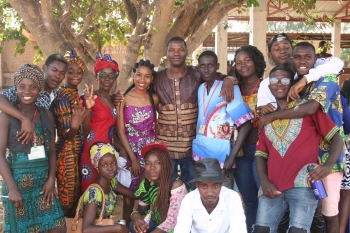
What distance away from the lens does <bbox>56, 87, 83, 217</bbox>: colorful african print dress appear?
3848mm

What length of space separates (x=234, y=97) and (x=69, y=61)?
1618 mm

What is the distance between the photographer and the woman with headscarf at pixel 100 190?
3.66m

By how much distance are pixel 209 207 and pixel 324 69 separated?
1.46 m

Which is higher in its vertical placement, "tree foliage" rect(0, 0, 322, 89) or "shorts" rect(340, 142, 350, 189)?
"tree foliage" rect(0, 0, 322, 89)

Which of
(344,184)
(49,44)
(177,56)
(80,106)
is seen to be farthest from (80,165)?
(344,184)

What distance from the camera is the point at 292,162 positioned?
3256mm

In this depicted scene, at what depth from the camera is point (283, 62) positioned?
3873 millimetres

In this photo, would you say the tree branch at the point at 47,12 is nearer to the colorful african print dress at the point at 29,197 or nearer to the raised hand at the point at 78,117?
the raised hand at the point at 78,117

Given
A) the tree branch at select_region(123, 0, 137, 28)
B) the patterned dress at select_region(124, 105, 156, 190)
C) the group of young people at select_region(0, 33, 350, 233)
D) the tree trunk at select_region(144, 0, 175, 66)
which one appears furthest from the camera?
the tree branch at select_region(123, 0, 137, 28)

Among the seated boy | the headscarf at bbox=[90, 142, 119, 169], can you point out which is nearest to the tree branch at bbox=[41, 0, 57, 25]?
the headscarf at bbox=[90, 142, 119, 169]

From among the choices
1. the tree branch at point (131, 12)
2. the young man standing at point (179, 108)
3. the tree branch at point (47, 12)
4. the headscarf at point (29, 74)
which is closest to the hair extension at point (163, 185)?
the young man standing at point (179, 108)

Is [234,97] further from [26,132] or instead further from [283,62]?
[26,132]

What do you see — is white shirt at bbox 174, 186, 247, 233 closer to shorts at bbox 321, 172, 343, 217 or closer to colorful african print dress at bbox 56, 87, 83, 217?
shorts at bbox 321, 172, 343, 217

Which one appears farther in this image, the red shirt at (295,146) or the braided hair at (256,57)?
the braided hair at (256,57)
